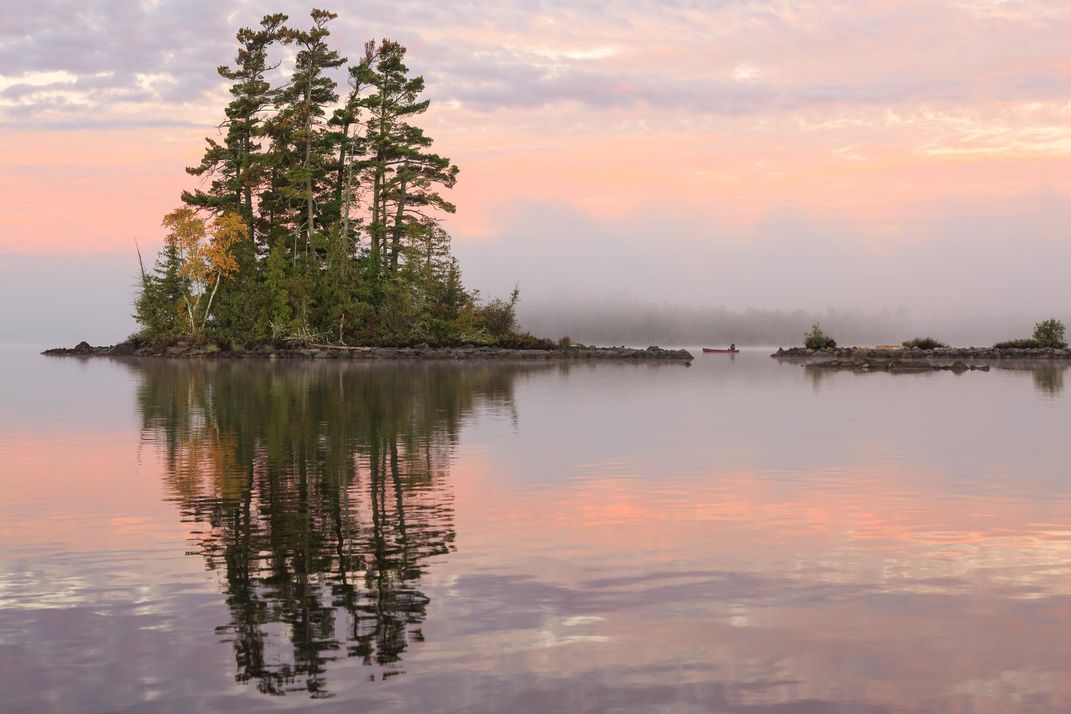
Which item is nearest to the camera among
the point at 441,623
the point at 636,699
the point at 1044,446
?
the point at 636,699

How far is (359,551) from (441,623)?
372cm

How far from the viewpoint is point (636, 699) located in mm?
8766

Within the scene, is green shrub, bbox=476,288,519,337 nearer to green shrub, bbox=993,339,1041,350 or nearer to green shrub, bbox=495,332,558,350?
green shrub, bbox=495,332,558,350

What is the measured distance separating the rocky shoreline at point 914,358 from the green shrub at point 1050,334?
78.2 inches

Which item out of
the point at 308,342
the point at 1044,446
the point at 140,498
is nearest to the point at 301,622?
the point at 140,498

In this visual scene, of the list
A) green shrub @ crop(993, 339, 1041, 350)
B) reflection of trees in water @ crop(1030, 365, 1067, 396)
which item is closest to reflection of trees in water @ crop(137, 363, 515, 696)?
reflection of trees in water @ crop(1030, 365, 1067, 396)

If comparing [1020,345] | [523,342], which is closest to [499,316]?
[523,342]

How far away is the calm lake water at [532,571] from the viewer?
9133 mm

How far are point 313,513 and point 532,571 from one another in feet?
16.9

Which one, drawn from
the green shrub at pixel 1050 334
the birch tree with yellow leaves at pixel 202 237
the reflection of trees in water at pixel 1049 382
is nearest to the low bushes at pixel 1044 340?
the green shrub at pixel 1050 334

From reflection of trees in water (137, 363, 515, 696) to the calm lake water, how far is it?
0.06 m

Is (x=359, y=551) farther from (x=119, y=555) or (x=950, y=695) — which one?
(x=950, y=695)

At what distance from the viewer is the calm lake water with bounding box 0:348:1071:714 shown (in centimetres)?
913

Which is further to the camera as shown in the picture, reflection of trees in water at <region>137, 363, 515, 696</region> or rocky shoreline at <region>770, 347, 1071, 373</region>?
rocky shoreline at <region>770, 347, 1071, 373</region>
